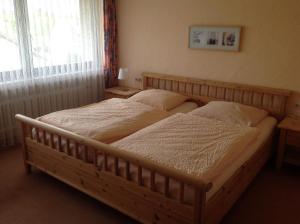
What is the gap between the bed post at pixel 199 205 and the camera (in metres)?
2.03

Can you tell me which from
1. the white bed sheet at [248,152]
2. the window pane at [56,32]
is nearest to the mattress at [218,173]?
the white bed sheet at [248,152]

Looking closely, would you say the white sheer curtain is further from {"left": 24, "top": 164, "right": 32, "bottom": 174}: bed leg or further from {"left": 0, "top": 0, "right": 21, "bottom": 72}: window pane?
{"left": 24, "top": 164, "right": 32, "bottom": 174}: bed leg

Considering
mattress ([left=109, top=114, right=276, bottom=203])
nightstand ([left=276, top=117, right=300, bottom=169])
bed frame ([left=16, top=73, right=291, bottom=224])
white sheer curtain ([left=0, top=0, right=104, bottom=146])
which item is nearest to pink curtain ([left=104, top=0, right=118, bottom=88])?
white sheer curtain ([left=0, top=0, right=104, bottom=146])

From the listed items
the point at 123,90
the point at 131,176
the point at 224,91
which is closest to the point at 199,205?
the point at 131,176

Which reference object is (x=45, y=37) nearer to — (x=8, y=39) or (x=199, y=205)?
(x=8, y=39)

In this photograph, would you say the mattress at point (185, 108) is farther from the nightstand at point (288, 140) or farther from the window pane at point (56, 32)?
the window pane at point (56, 32)

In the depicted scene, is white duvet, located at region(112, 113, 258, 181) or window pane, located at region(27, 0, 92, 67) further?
window pane, located at region(27, 0, 92, 67)

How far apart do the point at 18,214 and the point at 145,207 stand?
1.28 meters

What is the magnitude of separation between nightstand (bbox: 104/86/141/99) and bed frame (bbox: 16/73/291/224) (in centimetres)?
180

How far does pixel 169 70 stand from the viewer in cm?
467

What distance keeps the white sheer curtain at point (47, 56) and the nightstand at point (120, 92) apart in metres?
0.25

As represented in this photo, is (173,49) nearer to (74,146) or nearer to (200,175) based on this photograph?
(74,146)

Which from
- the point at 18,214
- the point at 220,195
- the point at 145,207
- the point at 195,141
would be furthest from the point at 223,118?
the point at 18,214

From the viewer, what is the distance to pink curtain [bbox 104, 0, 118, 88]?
493 cm
